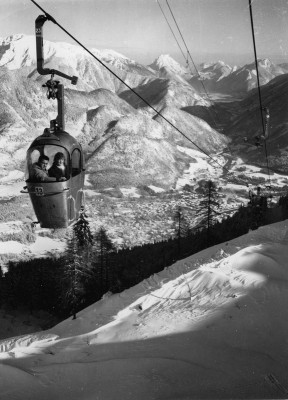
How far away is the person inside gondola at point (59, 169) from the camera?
10.0 metres

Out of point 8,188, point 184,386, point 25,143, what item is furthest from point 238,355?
point 25,143

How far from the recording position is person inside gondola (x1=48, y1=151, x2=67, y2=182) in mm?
10016

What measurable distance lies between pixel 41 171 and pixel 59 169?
0.49 meters

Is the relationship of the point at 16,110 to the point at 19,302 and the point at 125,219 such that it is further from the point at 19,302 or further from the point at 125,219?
the point at 19,302

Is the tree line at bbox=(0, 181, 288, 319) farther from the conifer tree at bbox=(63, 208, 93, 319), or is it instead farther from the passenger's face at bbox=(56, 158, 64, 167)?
the passenger's face at bbox=(56, 158, 64, 167)

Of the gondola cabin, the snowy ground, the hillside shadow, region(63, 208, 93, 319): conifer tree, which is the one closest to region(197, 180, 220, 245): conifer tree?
region(63, 208, 93, 319): conifer tree

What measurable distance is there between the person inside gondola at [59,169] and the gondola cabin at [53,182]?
1.0 inches

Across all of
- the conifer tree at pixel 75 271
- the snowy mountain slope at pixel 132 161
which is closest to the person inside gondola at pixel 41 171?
the conifer tree at pixel 75 271

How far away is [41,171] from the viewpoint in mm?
10109

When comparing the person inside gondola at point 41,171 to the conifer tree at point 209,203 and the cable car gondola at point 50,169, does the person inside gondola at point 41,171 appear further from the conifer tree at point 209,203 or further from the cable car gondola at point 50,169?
the conifer tree at point 209,203

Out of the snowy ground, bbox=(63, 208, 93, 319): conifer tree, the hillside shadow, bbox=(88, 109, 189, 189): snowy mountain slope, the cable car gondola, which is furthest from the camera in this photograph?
bbox=(88, 109, 189, 189): snowy mountain slope

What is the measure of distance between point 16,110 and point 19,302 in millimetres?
165669

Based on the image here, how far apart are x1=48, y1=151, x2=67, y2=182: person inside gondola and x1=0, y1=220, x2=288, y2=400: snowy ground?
226 inches

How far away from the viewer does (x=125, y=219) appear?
107 meters
